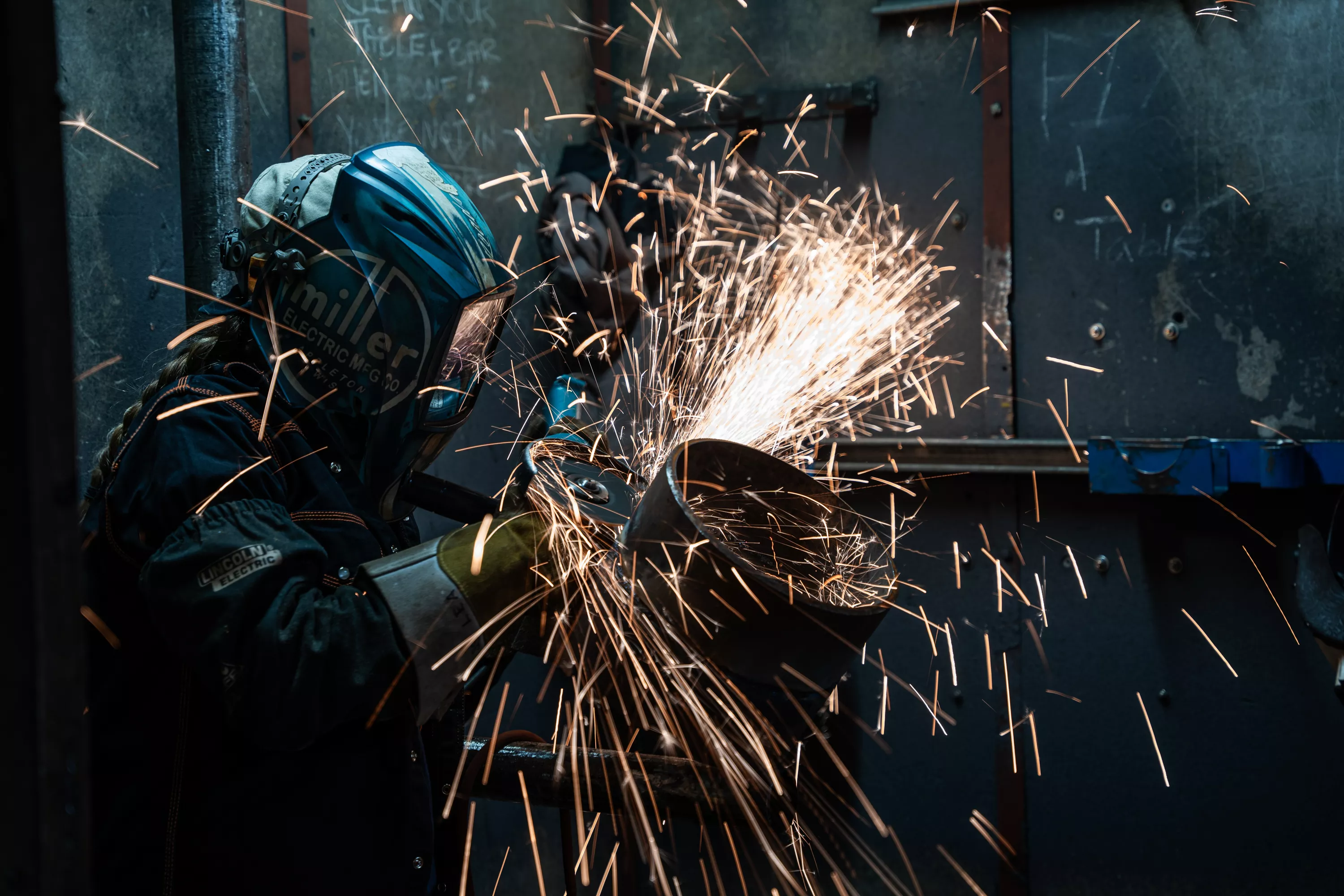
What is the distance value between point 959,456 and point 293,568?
2453 millimetres

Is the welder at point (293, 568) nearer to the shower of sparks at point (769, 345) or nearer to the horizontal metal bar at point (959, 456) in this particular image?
the shower of sparks at point (769, 345)

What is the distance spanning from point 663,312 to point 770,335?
0.50m

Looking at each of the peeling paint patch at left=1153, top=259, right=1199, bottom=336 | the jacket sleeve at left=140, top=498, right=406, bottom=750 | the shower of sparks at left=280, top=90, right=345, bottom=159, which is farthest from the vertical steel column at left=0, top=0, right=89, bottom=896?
the peeling paint patch at left=1153, top=259, right=1199, bottom=336

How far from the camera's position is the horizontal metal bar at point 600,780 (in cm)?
168

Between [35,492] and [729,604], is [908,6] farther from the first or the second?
[35,492]

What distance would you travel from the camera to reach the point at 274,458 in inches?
57.9

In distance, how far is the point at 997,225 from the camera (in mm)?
3244

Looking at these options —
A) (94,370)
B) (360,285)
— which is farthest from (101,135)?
(360,285)

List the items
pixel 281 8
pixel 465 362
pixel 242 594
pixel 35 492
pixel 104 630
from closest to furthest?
1. pixel 35 492
2. pixel 242 594
3. pixel 104 630
4. pixel 465 362
5. pixel 281 8

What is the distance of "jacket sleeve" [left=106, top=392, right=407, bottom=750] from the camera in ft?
4.19

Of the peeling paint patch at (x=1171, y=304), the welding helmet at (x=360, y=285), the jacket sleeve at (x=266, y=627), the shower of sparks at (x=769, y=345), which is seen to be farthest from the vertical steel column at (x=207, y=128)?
the peeling paint patch at (x=1171, y=304)

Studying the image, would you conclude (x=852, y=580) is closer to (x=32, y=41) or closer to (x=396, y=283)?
(x=396, y=283)

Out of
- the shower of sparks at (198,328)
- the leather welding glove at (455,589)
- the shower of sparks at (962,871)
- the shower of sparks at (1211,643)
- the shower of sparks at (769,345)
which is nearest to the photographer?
the leather welding glove at (455,589)

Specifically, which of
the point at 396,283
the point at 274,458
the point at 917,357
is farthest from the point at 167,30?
the point at 917,357
